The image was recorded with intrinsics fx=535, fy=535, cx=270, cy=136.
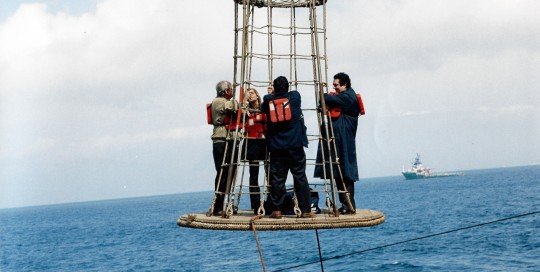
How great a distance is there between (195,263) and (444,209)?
60.0m

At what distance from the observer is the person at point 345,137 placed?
8633 millimetres

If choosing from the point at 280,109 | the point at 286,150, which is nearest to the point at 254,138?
the point at 286,150

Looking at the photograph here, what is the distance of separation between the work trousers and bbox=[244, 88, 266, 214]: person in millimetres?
640

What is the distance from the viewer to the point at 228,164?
8.30 meters

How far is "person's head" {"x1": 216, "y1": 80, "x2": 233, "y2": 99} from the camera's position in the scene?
8.66 m

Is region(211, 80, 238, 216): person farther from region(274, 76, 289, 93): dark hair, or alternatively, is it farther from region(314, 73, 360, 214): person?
region(314, 73, 360, 214): person

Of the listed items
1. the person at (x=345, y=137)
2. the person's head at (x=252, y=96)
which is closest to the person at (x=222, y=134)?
the person's head at (x=252, y=96)

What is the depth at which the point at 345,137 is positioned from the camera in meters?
8.77

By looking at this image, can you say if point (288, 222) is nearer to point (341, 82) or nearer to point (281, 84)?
point (281, 84)

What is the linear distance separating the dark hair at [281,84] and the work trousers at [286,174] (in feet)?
2.94

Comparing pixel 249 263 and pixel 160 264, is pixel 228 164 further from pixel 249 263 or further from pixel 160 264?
pixel 160 264

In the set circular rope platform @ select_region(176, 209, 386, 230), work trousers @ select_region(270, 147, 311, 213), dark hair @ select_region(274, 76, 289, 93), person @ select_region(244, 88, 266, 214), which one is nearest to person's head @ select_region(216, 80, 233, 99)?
person @ select_region(244, 88, 266, 214)

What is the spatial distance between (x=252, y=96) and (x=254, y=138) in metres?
0.67

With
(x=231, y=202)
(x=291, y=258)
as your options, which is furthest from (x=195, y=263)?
(x=231, y=202)
